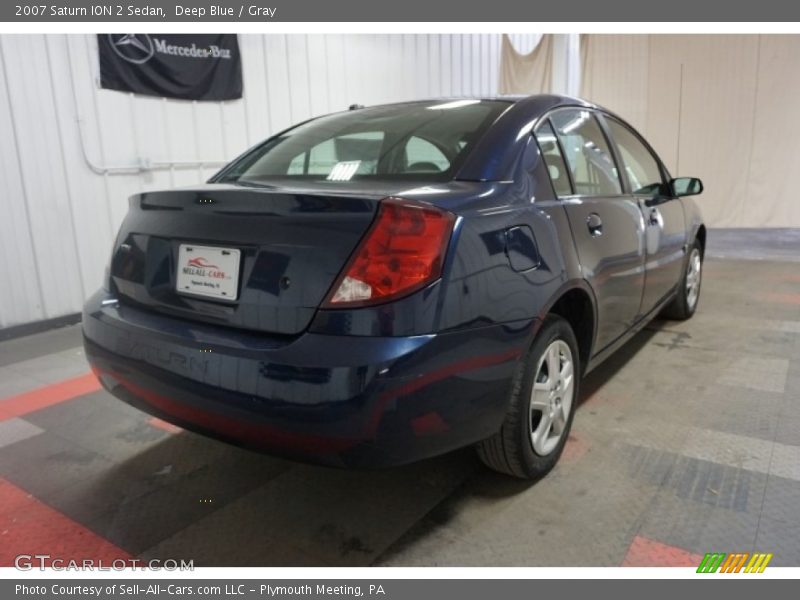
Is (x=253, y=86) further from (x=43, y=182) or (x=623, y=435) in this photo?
(x=623, y=435)

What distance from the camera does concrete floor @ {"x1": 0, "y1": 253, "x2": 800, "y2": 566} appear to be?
170 cm

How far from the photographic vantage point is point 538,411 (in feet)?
6.52

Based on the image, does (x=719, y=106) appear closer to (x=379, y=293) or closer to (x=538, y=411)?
(x=538, y=411)

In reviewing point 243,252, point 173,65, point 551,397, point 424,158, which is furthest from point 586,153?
point 173,65

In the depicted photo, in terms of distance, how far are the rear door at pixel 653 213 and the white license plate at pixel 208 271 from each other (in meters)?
1.94

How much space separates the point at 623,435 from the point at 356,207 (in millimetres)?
1538

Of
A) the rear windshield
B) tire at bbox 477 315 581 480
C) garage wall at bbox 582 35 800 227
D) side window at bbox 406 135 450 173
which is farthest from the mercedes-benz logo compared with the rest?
garage wall at bbox 582 35 800 227

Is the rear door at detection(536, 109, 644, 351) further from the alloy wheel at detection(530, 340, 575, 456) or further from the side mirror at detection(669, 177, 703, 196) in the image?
the side mirror at detection(669, 177, 703, 196)

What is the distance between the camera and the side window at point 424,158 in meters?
1.84

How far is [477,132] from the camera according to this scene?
1905 mm

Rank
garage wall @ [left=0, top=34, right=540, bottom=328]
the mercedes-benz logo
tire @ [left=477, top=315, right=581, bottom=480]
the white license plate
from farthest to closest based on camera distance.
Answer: the mercedes-benz logo, garage wall @ [left=0, top=34, right=540, bottom=328], tire @ [left=477, top=315, right=581, bottom=480], the white license plate
